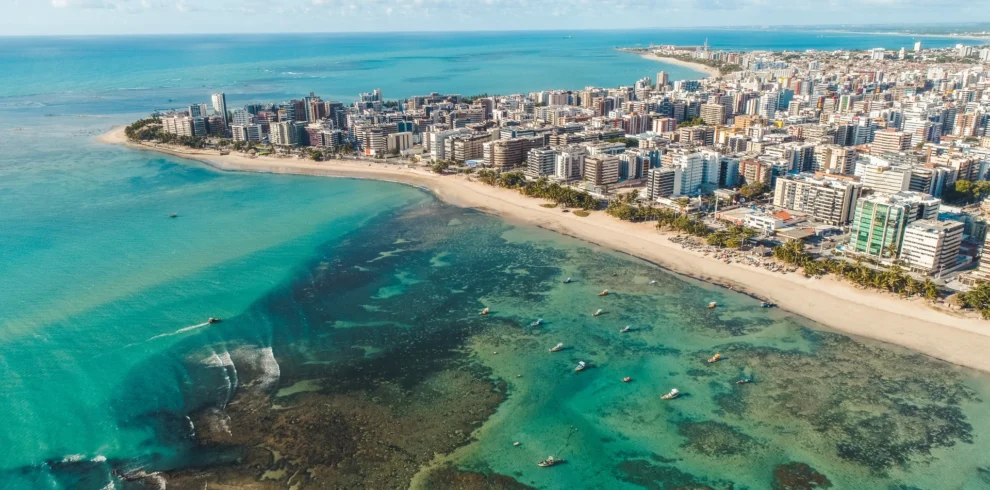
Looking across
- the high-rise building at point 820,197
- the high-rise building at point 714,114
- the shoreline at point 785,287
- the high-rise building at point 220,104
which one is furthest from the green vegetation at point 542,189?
the high-rise building at point 220,104

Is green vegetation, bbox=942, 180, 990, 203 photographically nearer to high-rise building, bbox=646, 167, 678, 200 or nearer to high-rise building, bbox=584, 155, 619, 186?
high-rise building, bbox=646, 167, 678, 200

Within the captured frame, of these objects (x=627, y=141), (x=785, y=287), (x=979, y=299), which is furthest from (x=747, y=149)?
(x=979, y=299)

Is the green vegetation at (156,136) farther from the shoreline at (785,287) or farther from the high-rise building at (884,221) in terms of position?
the high-rise building at (884,221)

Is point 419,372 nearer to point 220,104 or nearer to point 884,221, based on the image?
point 884,221

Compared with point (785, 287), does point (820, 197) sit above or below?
above

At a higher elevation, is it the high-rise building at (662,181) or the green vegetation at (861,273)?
the high-rise building at (662,181)

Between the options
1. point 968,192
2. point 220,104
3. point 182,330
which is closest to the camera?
point 182,330
